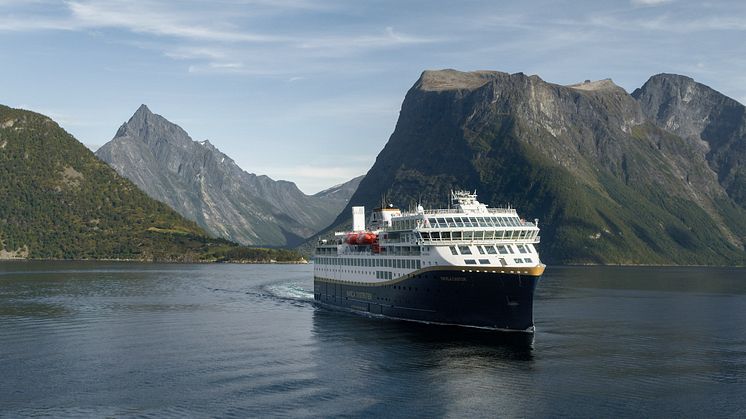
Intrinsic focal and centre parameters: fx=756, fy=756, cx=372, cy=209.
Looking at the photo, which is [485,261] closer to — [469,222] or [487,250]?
[487,250]

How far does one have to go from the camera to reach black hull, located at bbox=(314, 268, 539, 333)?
8806 centimetres

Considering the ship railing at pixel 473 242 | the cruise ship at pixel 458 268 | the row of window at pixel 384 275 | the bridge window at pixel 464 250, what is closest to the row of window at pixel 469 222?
the cruise ship at pixel 458 268

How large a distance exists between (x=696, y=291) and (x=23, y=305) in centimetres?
15169

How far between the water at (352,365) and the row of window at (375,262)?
25.6ft

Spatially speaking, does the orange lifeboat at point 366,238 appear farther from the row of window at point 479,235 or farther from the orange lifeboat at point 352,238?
the row of window at point 479,235

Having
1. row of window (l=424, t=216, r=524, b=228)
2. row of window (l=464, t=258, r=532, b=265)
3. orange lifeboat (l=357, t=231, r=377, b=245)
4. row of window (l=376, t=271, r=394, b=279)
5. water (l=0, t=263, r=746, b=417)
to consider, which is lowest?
water (l=0, t=263, r=746, b=417)

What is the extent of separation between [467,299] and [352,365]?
828 inches

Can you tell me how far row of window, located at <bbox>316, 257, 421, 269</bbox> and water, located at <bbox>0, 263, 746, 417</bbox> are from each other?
7799 mm

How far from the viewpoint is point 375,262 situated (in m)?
108

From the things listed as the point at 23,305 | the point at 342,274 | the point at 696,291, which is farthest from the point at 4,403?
the point at 696,291

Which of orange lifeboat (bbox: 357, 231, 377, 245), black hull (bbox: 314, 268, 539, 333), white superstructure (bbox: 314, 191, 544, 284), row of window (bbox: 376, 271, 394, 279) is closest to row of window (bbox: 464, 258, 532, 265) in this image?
white superstructure (bbox: 314, 191, 544, 284)

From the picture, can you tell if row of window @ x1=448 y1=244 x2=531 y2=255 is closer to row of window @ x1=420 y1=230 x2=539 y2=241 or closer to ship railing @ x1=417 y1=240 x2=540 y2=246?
ship railing @ x1=417 y1=240 x2=540 y2=246

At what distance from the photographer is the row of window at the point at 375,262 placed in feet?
322

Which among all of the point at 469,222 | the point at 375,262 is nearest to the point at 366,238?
the point at 375,262
